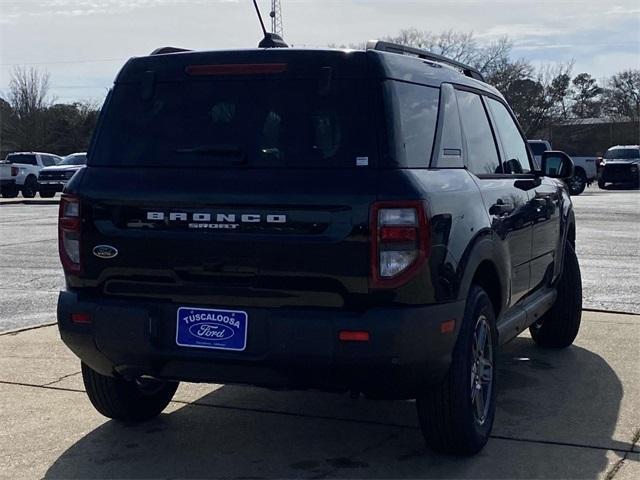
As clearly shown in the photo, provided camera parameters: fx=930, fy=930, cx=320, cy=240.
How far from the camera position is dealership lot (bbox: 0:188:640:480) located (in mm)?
4449

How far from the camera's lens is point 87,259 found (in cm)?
437

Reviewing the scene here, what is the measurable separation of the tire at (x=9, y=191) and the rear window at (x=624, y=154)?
23634 millimetres

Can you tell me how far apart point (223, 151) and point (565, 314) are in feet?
11.9

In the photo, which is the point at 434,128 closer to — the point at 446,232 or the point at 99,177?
the point at 446,232

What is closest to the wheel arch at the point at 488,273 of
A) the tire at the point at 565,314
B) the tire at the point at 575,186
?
the tire at the point at 565,314

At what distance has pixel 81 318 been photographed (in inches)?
171

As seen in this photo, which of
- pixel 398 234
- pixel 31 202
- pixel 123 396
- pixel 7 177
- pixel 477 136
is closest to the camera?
pixel 398 234

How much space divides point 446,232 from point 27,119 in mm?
57434

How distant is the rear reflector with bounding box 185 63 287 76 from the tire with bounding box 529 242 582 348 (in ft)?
11.5

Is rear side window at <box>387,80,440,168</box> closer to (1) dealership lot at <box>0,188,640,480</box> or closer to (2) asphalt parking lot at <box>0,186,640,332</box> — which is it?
(1) dealership lot at <box>0,188,640,480</box>

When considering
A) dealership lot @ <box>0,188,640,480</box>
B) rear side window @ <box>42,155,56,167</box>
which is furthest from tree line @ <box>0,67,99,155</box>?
dealership lot @ <box>0,188,640,480</box>

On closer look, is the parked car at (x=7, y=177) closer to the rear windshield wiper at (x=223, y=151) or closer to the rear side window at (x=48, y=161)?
the rear side window at (x=48, y=161)

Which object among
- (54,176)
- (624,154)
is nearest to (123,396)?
(54,176)

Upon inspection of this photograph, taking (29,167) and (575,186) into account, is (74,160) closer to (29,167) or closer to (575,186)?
(29,167)
